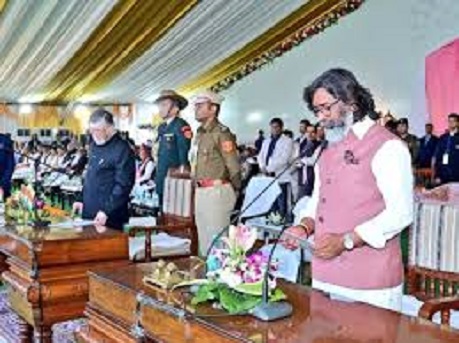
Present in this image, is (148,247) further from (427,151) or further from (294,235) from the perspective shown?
(427,151)

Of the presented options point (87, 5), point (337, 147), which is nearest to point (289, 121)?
point (87, 5)

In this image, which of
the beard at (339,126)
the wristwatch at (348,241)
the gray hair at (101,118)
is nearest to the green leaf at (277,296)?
the wristwatch at (348,241)

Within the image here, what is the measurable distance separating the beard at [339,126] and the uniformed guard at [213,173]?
2.18 metres

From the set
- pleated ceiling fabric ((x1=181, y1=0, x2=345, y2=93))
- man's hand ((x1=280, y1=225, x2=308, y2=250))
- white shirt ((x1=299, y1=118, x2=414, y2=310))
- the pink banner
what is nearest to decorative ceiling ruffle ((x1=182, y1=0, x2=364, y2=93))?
pleated ceiling fabric ((x1=181, y1=0, x2=345, y2=93))

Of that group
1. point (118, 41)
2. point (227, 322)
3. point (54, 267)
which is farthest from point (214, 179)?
point (118, 41)

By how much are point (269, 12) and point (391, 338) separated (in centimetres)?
956

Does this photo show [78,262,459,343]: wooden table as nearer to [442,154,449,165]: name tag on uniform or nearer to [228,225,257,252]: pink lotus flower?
[228,225,257,252]: pink lotus flower

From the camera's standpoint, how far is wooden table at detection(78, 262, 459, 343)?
1.46m

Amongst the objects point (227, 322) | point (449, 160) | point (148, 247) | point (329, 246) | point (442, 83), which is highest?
point (442, 83)

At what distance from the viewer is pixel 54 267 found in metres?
2.85

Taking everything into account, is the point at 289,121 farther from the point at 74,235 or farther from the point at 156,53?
the point at 74,235

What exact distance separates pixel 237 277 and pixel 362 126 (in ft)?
1.94

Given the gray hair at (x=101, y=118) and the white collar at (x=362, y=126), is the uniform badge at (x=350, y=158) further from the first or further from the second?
the gray hair at (x=101, y=118)

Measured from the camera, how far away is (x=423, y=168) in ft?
27.2
